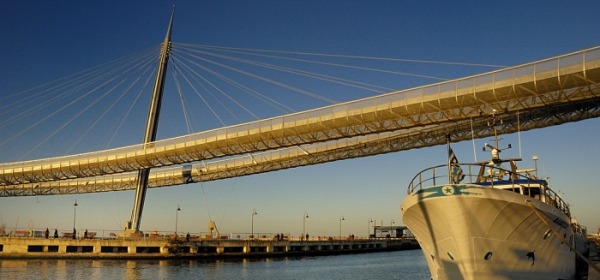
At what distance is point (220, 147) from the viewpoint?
203 ft

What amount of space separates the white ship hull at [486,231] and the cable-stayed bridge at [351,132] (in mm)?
5637

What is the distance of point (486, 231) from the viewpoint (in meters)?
21.6

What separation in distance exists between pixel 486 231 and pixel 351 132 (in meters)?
32.5

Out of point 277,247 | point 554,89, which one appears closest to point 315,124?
point 554,89

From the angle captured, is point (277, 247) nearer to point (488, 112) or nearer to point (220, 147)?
point (220, 147)

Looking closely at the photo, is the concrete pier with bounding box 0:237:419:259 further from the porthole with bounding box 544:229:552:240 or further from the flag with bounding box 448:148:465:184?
the porthole with bounding box 544:229:552:240

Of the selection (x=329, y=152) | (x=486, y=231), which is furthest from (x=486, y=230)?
(x=329, y=152)

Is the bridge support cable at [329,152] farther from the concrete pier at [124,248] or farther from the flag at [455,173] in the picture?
the flag at [455,173]

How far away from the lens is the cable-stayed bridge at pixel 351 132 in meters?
41.7

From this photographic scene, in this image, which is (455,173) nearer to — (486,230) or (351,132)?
(486,230)

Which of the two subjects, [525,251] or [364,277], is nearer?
[525,251]

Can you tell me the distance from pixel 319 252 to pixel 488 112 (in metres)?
56.6

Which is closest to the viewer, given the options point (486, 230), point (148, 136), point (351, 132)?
point (486, 230)

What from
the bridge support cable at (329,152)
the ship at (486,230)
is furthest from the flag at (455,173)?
the bridge support cable at (329,152)
